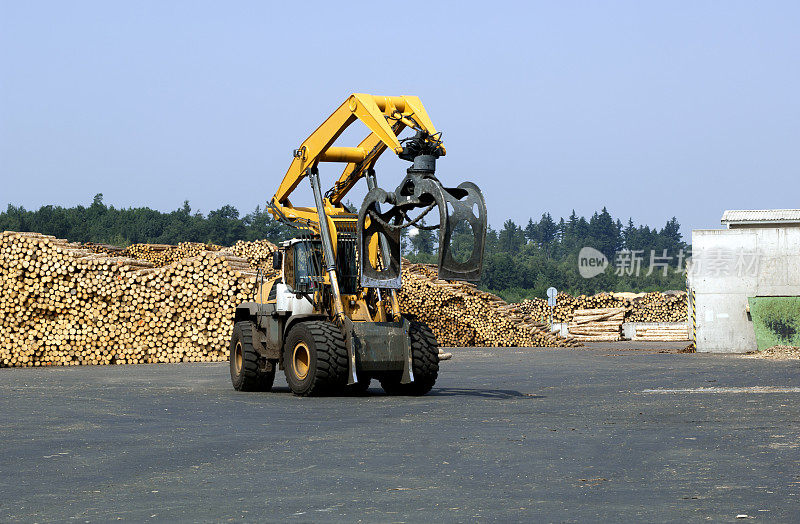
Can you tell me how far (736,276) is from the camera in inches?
1308

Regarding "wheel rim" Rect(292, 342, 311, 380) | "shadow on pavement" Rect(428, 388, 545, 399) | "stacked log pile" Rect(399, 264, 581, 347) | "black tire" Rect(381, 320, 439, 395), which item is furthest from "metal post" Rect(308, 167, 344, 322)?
"stacked log pile" Rect(399, 264, 581, 347)

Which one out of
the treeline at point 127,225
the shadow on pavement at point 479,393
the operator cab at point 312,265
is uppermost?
the treeline at point 127,225

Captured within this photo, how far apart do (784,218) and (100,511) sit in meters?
33.0

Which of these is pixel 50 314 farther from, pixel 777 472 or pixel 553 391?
pixel 777 472

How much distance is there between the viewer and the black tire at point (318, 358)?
15.2 metres

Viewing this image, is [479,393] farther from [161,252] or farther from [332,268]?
[161,252]

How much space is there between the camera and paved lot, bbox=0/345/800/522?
6922 millimetres

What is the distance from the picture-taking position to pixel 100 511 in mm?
6812

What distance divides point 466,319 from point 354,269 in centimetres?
2228

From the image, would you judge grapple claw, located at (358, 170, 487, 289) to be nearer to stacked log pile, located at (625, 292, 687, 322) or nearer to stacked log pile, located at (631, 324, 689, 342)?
stacked log pile, located at (631, 324, 689, 342)

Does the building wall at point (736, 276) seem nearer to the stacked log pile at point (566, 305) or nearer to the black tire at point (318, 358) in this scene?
the stacked log pile at point (566, 305)

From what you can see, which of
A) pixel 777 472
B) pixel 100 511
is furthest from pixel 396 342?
pixel 100 511


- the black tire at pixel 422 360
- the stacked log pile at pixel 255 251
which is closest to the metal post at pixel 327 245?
the black tire at pixel 422 360

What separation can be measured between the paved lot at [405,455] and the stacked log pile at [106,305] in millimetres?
10405
